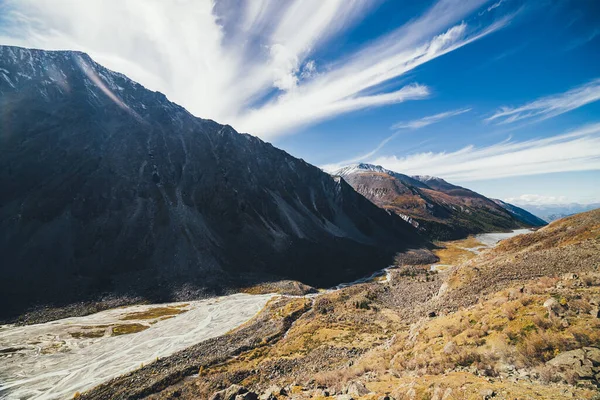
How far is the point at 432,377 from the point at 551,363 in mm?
5352

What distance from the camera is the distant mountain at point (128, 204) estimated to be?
91.4 meters

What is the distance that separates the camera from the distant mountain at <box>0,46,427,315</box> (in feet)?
300

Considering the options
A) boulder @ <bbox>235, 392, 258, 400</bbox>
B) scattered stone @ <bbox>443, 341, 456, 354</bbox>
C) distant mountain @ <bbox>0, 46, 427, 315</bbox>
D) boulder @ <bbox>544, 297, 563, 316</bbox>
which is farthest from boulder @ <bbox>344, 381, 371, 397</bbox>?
distant mountain @ <bbox>0, 46, 427, 315</bbox>

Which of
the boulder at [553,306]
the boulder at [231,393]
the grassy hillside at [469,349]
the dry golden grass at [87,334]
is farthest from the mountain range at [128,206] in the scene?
the boulder at [553,306]

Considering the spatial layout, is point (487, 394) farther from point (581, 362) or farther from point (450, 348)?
point (450, 348)

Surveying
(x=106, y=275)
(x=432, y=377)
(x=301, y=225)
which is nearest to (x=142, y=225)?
(x=106, y=275)

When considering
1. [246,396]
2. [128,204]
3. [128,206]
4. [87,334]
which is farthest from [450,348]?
[128,204]

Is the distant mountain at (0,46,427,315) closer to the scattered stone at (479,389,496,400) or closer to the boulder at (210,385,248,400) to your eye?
the boulder at (210,385,248,400)

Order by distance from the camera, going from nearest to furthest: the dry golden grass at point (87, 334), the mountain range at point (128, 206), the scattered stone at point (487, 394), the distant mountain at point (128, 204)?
the scattered stone at point (487, 394), the dry golden grass at point (87, 334), the mountain range at point (128, 206), the distant mountain at point (128, 204)

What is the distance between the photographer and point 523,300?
61.0ft

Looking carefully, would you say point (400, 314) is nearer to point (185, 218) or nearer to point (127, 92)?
Result: point (185, 218)

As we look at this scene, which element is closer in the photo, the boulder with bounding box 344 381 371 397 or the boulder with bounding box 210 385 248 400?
the boulder with bounding box 344 381 371 397

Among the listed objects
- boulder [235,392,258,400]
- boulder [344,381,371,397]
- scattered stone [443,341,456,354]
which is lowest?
boulder [235,392,258,400]

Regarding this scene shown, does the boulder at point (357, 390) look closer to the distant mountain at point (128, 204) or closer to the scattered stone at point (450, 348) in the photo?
the scattered stone at point (450, 348)
